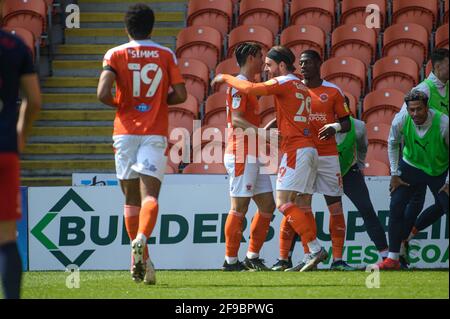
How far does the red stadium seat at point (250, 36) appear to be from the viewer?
15609mm

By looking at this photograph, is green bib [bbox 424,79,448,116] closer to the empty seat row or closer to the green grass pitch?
the green grass pitch

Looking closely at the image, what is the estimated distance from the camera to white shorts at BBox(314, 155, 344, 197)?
1048cm

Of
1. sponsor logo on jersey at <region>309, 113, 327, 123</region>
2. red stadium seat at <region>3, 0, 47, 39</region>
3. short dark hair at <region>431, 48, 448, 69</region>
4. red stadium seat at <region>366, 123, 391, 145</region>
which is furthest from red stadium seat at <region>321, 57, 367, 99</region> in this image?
sponsor logo on jersey at <region>309, 113, 327, 123</region>

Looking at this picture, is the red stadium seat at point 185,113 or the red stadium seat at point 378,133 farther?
the red stadium seat at point 185,113

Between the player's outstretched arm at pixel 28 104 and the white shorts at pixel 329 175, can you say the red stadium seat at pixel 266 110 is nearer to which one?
the white shorts at pixel 329 175

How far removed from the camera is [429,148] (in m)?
10.1

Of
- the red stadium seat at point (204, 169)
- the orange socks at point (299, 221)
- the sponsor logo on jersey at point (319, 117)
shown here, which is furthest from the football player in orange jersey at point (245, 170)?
the red stadium seat at point (204, 169)

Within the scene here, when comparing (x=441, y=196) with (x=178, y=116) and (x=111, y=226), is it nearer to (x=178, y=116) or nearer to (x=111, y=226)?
(x=111, y=226)

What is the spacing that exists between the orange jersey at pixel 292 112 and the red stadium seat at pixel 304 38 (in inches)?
226

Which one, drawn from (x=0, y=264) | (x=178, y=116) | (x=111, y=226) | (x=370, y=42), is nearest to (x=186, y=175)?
(x=111, y=226)

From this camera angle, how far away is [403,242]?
10773 millimetres

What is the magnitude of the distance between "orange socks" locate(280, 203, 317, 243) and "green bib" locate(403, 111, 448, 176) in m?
1.27

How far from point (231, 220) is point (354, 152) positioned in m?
1.50

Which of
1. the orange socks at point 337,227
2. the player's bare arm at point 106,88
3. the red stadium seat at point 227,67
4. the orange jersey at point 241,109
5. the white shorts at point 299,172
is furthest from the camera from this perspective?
the red stadium seat at point 227,67
